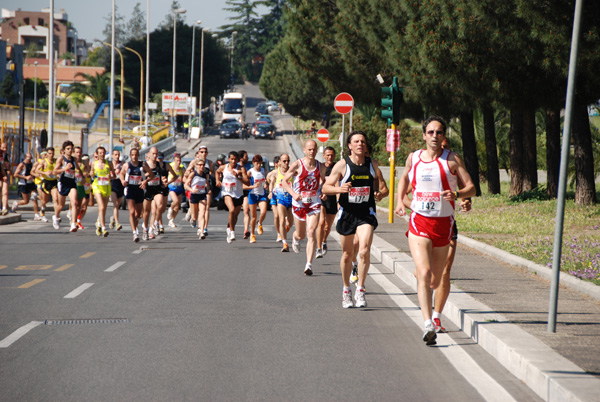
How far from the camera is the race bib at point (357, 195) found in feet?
31.9

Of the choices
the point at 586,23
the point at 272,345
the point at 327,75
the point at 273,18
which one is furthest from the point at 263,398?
the point at 273,18

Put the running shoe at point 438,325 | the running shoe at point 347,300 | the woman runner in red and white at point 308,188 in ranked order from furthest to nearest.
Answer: the woman runner in red and white at point 308,188
the running shoe at point 347,300
the running shoe at point 438,325

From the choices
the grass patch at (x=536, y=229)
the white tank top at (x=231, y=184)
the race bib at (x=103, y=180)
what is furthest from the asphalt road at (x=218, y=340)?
the race bib at (x=103, y=180)

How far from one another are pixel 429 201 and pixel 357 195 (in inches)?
83.0

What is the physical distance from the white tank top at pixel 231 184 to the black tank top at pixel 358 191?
28.3ft

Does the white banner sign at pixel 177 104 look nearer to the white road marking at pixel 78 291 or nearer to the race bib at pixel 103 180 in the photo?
the race bib at pixel 103 180

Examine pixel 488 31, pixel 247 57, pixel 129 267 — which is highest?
pixel 247 57

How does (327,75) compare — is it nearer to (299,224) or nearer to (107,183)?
(107,183)

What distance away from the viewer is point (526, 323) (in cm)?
789

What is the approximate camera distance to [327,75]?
37094mm

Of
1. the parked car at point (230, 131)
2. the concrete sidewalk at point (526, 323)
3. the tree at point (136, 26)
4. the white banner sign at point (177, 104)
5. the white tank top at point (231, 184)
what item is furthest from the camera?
the tree at point (136, 26)

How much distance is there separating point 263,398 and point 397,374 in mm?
1211

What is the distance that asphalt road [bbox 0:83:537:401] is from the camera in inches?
237

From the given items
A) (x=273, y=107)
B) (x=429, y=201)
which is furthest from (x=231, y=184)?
(x=273, y=107)
